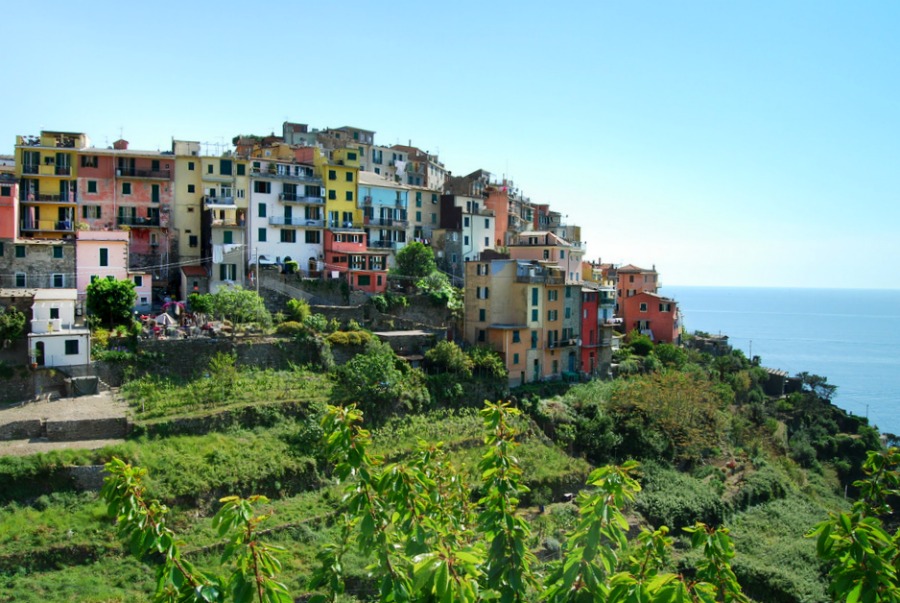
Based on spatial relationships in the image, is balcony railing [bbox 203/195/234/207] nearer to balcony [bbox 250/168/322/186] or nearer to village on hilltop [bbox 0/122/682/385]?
village on hilltop [bbox 0/122/682/385]

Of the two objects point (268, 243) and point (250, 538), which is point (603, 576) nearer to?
point (250, 538)

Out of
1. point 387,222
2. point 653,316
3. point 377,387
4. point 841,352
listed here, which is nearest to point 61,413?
point 377,387

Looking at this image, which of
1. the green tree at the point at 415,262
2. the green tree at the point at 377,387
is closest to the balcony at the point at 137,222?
the green tree at the point at 415,262

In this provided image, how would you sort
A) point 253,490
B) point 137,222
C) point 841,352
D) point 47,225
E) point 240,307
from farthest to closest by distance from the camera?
point 841,352, point 137,222, point 47,225, point 240,307, point 253,490

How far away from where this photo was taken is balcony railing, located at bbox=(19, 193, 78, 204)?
132 ft

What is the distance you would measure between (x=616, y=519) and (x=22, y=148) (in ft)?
138

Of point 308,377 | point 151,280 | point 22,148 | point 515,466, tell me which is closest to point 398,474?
point 515,466

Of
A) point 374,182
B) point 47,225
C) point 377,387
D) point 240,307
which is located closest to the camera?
point 377,387

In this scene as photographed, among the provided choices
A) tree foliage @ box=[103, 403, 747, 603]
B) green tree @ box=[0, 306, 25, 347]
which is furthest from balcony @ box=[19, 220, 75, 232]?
tree foliage @ box=[103, 403, 747, 603]

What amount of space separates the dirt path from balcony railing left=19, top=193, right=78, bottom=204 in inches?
636

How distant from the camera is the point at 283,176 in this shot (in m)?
45.1

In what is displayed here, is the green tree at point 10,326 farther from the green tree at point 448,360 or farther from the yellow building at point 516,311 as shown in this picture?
the yellow building at point 516,311

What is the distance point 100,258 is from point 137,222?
579cm

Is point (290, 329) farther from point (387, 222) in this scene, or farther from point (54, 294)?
point (387, 222)
